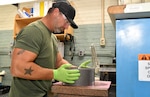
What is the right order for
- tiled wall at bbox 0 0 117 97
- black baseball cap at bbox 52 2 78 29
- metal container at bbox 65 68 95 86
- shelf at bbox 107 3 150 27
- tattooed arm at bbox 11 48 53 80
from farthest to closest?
1. tiled wall at bbox 0 0 117 97
2. black baseball cap at bbox 52 2 78 29
3. tattooed arm at bbox 11 48 53 80
4. metal container at bbox 65 68 95 86
5. shelf at bbox 107 3 150 27

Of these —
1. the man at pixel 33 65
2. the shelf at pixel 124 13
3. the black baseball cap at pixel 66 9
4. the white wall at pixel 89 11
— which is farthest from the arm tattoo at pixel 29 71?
the white wall at pixel 89 11

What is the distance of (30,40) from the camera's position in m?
1.31

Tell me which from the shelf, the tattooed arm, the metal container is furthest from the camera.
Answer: the tattooed arm

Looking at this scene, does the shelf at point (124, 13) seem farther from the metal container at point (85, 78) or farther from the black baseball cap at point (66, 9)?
the black baseball cap at point (66, 9)

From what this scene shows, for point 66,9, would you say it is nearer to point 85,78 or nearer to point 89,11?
point 85,78

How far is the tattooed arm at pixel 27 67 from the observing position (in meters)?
1.25

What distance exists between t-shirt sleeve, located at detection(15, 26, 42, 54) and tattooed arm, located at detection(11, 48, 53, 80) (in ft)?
0.11

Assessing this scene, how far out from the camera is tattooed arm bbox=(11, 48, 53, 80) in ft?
4.09

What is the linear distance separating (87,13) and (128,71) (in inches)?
100

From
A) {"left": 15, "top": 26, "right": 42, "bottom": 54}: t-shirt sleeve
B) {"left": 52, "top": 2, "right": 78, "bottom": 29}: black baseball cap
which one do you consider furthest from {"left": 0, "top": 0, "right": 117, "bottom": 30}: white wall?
{"left": 15, "top": 26, "right": 42, "bottom": 54}: t-shirt sleeve

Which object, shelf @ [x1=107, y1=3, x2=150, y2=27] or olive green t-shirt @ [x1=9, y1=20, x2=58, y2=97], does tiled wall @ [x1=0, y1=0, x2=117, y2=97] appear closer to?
olive green t-shirt @ [x1=9, y1=20, x2=58, y2=97]

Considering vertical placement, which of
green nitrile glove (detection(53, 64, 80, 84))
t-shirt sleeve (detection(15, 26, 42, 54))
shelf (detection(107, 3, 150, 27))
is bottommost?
green nitrile glove (detection(53, 64, 80, 84))

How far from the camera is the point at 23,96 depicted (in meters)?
1.35

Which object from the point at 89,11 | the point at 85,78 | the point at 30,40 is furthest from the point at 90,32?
the point at 85,78
